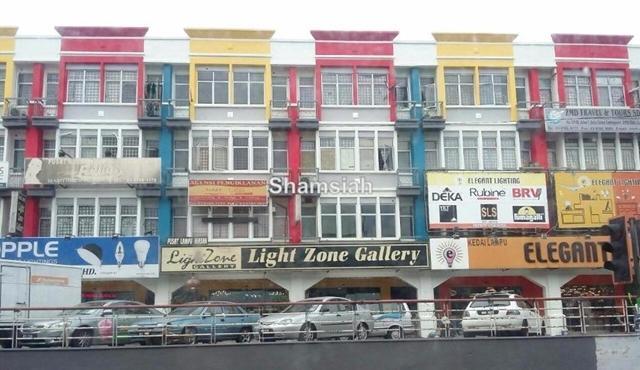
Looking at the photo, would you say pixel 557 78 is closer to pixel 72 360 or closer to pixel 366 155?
pixel 366 155

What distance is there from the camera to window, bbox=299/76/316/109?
34.0 meters

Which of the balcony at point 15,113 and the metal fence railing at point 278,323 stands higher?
the balcony at point 15,113

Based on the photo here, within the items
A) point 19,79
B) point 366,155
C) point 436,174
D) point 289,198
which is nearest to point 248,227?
point 289,198

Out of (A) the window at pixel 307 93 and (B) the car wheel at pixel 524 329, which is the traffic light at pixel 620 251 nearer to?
(B) the car wheel at pixel 524 329

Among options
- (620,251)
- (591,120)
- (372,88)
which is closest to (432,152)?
(372,88)

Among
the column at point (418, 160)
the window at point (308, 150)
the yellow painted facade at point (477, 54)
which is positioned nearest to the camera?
the column at point (418, 160)

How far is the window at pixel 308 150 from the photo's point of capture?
111 feet

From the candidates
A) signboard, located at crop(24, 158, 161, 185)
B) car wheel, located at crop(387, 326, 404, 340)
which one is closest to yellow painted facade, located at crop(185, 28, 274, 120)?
signboard, located at crop(24, 158, 161, 185)

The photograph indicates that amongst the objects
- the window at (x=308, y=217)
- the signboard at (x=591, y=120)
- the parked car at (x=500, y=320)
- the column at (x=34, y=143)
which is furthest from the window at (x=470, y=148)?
the column at (x=34, y=143)

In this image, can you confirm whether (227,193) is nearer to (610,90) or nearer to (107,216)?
(107,216)

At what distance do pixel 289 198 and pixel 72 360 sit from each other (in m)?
17.9

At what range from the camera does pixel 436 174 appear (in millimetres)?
32656

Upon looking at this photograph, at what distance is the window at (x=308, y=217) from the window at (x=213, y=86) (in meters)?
6.03

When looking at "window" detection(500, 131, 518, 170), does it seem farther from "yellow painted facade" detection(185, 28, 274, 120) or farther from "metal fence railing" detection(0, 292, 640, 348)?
"metal fence railing" detection(0, 292, 640, 348)
